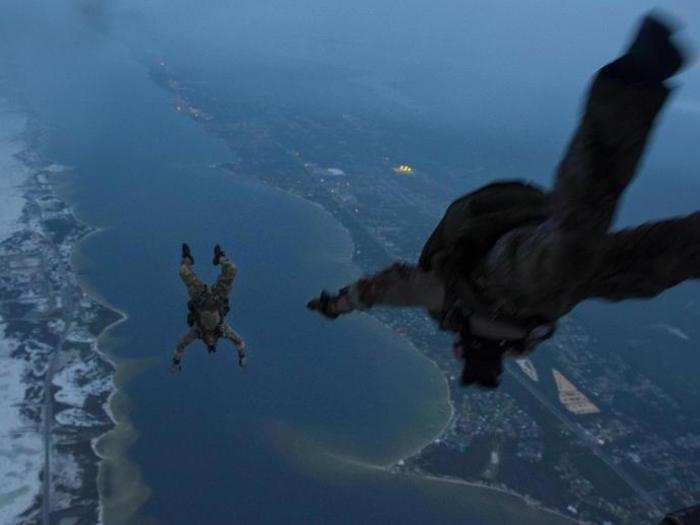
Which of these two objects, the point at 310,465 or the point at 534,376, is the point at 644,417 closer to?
the point at 534,376

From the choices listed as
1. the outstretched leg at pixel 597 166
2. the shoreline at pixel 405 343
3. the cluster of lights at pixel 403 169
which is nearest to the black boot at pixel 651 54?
the outstretched leg at pixel 597 166

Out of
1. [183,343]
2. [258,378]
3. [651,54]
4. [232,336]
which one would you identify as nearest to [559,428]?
[258,378]

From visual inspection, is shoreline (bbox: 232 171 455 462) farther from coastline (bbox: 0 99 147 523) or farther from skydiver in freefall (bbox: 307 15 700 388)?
skydiver in freefall (bbox: 307 15 700 388)

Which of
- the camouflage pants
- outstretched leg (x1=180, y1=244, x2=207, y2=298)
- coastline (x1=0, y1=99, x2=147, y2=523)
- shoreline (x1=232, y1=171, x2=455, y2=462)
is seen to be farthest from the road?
outstretched leg (x1=180, y1=244, x2=207, y2=298)

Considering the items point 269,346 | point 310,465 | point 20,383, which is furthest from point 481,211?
point 269,346

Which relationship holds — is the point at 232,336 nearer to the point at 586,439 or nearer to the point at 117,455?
the point at 117,455

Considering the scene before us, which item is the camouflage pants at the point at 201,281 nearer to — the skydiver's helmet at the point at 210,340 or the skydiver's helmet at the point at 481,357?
the skydiver's helmet at the point at 210,340
